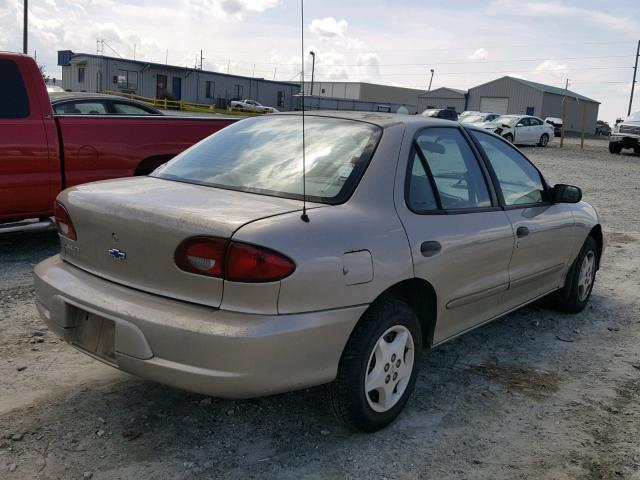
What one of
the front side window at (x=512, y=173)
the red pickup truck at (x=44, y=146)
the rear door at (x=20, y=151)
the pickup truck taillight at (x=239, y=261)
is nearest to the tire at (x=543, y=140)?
the red pickup truck at (x=44, y=146)

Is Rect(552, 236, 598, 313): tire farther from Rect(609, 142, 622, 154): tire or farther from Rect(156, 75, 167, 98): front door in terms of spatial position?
Rect(156, 75, 167, 98): front door

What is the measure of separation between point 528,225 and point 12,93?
15.5ft

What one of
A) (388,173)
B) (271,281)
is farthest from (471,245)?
(271,281)

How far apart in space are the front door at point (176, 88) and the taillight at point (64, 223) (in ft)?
175

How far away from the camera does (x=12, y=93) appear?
5949 mm

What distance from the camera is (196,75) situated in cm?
5531

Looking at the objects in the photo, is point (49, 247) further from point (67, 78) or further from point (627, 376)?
point (67, 78)

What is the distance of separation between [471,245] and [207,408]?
66.2 inches

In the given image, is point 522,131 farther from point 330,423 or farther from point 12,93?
point 330,423

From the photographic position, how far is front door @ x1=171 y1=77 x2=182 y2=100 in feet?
178

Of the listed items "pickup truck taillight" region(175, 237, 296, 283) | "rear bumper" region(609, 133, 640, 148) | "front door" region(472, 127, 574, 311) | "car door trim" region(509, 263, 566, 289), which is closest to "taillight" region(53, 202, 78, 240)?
"pickup truck taillight" region(175, 237, 296, 283)

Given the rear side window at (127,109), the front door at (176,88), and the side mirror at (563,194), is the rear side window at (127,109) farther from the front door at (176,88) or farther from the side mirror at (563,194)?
the front door at (176,88)

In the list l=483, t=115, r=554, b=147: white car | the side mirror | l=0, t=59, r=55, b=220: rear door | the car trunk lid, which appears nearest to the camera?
the car trunk lid

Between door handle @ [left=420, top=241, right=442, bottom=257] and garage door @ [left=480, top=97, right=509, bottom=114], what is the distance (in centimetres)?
5865
